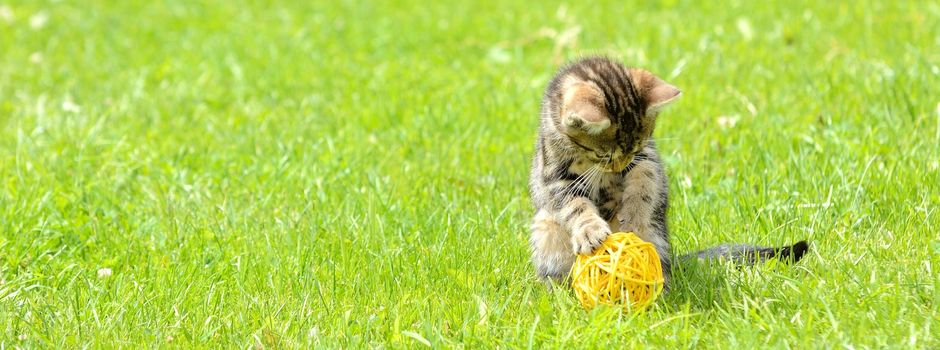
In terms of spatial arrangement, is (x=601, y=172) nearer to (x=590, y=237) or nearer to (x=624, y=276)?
(x=590, y=237)

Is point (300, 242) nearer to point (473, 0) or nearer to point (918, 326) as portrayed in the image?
point (918, 326)

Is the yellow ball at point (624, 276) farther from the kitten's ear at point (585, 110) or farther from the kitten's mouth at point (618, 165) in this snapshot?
the kitten's ear at point (585, 110)

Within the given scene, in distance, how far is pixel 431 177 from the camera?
20.0 ft

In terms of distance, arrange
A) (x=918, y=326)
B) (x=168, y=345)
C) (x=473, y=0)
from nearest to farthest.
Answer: (x=918, y=326), (x=168, y=345), (x=473, y=0)

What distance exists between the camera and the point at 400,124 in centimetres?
723

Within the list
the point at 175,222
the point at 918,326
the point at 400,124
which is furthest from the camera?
the point at 400,124

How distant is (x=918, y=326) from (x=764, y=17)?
5.44m

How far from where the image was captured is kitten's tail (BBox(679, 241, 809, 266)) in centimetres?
447

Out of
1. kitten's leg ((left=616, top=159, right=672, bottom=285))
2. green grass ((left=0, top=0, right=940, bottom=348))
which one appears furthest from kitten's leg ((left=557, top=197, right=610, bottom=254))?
green grass ((left=0, top=0, right=940, bottom=348))

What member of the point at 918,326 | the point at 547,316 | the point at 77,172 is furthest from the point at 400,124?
the point at 918,326

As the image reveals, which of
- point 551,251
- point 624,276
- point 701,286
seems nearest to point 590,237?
point 624,276

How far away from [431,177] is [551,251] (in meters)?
1.63

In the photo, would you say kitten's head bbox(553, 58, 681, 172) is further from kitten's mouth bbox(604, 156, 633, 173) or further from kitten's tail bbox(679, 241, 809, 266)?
kitten's tail bbox(679, 241, 809, 266)

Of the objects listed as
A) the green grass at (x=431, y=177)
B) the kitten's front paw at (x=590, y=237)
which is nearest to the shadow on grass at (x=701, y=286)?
the green grass at (x=431, y=177)
